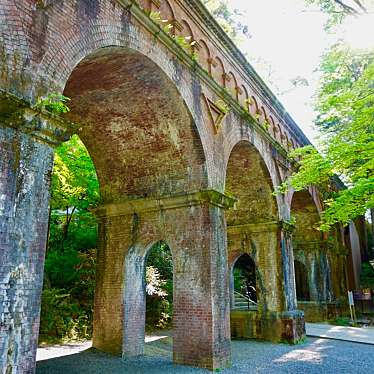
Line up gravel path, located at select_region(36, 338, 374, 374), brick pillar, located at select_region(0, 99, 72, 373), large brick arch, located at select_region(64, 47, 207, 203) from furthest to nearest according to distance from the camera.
A: gravel path, located at select_region(36, 338, 374, 374)
large brick arch, located at select_region(64, 47, 207, 203)
brick pillar, located at select_region(0, 99, 72, 373)

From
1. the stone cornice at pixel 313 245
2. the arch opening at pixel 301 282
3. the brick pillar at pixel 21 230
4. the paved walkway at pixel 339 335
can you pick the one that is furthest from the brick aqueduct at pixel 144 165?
the arch opening at pixel 301 282

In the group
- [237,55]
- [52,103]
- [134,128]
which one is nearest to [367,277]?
[237,55]

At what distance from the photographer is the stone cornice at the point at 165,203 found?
380 inches

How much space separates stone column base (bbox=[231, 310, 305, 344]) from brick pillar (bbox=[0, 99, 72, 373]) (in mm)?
10486

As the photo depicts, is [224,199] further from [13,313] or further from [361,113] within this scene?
[13,313]

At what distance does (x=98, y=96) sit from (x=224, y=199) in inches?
158

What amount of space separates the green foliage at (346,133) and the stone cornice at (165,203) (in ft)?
6.20

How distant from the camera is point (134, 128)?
9812 millimetres

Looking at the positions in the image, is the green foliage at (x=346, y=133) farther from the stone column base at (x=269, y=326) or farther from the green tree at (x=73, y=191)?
the green tree at (x=73, y=191)

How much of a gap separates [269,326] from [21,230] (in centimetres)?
1110

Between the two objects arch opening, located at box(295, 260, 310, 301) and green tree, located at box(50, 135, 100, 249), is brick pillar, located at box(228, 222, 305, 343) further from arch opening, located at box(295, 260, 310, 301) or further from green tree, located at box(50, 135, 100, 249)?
arch opening, located at box(295, 260, 310, 301)

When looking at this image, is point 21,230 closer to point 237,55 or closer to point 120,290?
point 120,290

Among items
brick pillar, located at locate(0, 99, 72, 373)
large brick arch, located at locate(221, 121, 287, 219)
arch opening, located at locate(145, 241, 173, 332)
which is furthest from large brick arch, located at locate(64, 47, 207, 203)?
arch opening, located at locate(145, 241, 173, 332)

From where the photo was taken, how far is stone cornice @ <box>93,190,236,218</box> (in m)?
9.66
